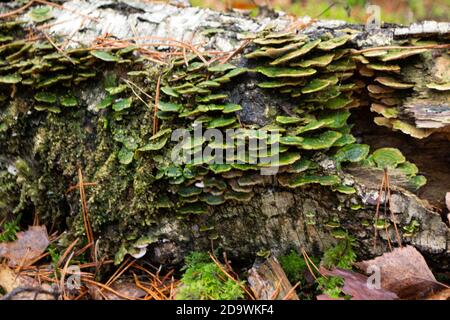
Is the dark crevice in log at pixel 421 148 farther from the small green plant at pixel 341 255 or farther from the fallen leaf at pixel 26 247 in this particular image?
Result: the fallen leaf at pixel 26 247

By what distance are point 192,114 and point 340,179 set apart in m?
1.16

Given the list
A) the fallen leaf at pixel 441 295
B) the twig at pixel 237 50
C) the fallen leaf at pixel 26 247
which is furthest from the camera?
the fallen leaf at pixel 26 247

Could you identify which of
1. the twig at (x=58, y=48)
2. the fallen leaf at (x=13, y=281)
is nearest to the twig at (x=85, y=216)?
the fallen leaf at (x=13, y=281)

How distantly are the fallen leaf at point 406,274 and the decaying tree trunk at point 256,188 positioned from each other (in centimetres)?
24

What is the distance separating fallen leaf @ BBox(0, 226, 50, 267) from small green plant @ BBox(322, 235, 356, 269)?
7.33 feet

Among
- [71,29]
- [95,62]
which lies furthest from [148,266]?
[71,29]

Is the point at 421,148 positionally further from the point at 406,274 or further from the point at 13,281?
the point at 13,281

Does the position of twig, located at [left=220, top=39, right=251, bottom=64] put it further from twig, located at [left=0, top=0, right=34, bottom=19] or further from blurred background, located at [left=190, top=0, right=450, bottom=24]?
blurred background, located at [left=190, top=0, right=450, bottom=24]

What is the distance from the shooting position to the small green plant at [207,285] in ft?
9.91

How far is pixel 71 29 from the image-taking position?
12.9ft

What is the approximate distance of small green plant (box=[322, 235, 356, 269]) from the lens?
125 inches

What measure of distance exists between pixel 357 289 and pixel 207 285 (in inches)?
39.3

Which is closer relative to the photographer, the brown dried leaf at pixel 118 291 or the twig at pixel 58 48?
the brown dried leaf at pixel 118 291
